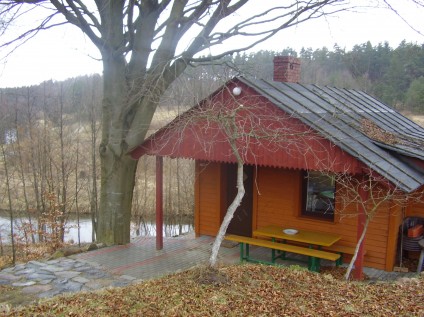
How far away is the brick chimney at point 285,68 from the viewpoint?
1248 cm

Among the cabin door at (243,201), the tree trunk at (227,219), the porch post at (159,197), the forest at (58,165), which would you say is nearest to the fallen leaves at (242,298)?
the tree trunk at (227,219)

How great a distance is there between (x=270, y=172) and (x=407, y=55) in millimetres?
34872

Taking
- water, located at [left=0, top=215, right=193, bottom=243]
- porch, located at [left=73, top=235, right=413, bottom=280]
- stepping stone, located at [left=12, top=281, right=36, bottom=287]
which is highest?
stepping stone, located at [left=12, top=281, right=36, bottom=287]

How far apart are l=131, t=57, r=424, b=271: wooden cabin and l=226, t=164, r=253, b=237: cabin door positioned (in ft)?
0.09

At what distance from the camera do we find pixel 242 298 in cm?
579

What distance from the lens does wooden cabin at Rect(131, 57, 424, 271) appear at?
7992 millimetres

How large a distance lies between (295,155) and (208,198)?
13.9 feet

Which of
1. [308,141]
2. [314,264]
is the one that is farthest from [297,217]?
[308,141]

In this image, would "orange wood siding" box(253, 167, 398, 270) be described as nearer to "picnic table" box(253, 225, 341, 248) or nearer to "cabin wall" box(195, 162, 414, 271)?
"cabin wall" box(195, 162, 414, 271)

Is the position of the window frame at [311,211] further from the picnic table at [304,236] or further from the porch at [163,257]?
the porch at [163,257]

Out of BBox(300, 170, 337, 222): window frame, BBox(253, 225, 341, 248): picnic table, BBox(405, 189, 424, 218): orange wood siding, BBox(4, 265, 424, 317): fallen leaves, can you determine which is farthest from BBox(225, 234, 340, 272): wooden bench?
BBox(405, 189, 424, 218): orange wood siding

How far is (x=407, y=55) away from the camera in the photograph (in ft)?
130

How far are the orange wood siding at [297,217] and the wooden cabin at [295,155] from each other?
2cm

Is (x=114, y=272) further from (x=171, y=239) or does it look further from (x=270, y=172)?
(x=270, y=172)
